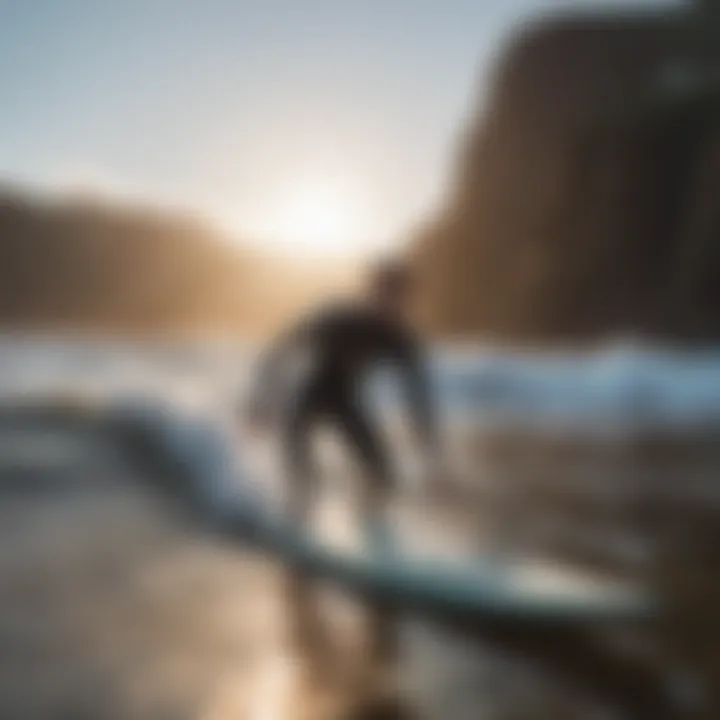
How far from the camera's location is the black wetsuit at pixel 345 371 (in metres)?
0.77

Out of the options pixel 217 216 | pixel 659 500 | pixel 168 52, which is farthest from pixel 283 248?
pixel 659 500

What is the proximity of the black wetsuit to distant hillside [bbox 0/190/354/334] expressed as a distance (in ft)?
0.09

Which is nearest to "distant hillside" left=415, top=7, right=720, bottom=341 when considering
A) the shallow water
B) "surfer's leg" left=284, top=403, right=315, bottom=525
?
"surfer's leg" left=284, top=403, right=315, bottom=525

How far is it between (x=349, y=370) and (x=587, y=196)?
10.5 inches

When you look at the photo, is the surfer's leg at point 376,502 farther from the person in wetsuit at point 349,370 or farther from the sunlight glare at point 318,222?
the sunlight glare at point 318,222

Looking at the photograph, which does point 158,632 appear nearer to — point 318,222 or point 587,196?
point 318,222

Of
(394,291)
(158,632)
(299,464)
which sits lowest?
(158,632)

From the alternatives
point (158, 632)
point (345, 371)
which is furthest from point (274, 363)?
point (158, 632)

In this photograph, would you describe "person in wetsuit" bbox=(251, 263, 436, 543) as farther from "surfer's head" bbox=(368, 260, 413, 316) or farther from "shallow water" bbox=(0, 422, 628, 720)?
"shallow water" bbox=(0, 422, 628, 720)

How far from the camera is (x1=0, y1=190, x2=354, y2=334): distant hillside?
750mm

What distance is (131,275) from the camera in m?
0.76

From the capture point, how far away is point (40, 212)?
2.47 feet

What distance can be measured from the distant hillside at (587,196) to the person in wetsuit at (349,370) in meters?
0.03

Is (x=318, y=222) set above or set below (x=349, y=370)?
above
